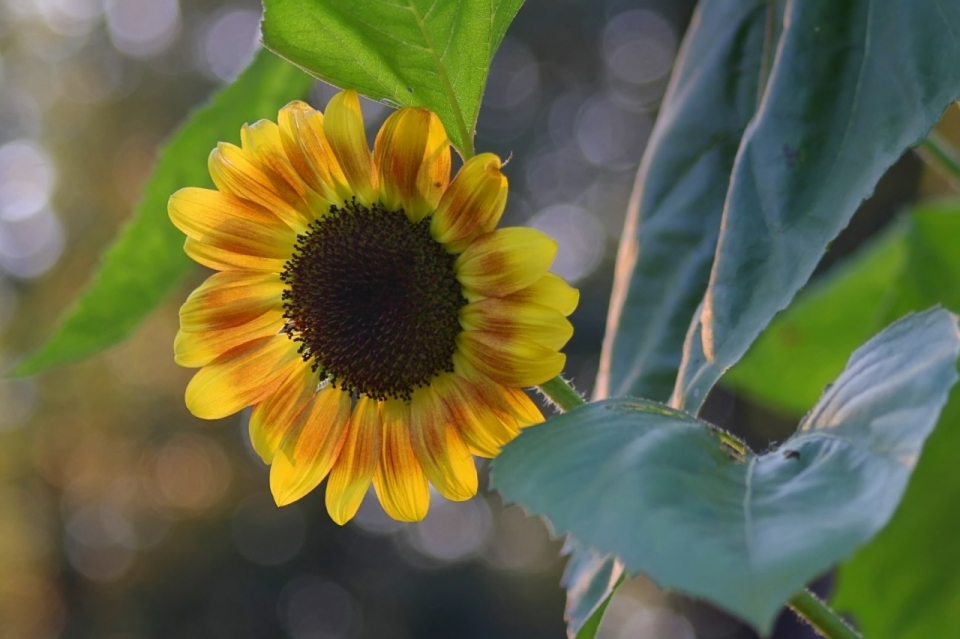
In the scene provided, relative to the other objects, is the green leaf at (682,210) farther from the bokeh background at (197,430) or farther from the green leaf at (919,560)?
the bokeh background at (197,430)

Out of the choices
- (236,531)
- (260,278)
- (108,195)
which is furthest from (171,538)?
(260,278)

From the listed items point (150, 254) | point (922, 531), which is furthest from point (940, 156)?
point (150, 254)

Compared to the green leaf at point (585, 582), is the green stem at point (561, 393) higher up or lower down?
higher up

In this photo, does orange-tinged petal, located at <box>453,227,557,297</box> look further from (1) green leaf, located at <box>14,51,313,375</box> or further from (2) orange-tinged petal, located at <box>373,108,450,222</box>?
(1) green leaf, located at <box>14,51,313,375</box>

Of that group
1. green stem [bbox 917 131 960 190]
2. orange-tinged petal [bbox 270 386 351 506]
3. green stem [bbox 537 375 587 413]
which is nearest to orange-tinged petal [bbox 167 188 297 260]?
orange-tinged petal [bbox 270 386 351 506]

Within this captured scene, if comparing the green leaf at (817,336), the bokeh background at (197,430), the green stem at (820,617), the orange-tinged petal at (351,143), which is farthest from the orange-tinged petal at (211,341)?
the bokeh background at (197,430)

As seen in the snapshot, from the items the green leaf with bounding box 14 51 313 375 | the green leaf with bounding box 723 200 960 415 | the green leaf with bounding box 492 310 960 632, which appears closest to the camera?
the green leaf with bounding box 492 310 960 632

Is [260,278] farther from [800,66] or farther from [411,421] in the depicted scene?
[800,66]
